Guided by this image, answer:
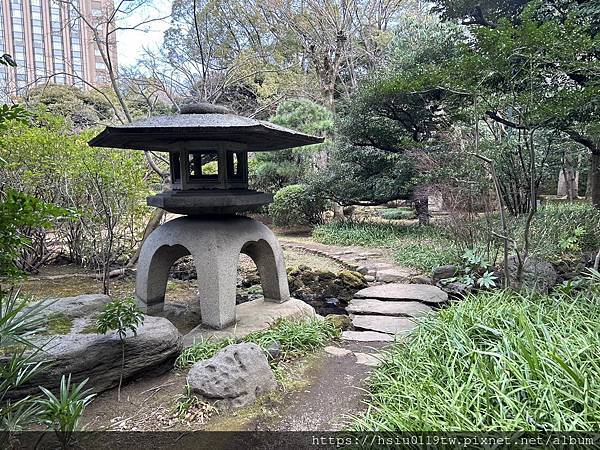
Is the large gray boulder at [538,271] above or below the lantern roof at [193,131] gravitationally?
below

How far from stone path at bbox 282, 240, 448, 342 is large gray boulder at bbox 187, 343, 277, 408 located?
1.20m

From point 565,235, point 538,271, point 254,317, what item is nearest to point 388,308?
point 254,317

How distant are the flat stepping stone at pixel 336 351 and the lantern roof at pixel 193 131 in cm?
184

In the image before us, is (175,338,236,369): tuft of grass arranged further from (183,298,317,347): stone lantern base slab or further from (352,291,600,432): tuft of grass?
(352,291,600,432): tuft of grass

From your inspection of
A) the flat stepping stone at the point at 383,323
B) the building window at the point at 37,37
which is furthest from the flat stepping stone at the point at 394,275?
the building window at the point at 37,37

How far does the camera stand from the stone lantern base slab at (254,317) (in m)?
3.15

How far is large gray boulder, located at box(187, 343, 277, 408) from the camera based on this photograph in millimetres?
2186

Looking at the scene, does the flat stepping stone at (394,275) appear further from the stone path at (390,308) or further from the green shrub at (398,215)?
the green shrub at (398,215)

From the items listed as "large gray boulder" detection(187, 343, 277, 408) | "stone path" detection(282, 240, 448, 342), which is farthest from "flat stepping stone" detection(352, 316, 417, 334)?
"large gray boulder" detection(187, 343, 277, 408)

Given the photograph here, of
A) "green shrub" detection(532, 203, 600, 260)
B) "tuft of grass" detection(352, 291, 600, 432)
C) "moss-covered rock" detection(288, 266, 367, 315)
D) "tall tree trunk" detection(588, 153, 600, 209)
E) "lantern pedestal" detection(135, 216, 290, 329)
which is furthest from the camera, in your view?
"tall tree trunk" detection(588, 153, 600, 209)

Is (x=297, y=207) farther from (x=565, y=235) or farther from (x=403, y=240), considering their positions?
(x=565, y=235)

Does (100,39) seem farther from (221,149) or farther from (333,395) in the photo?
(333,395)

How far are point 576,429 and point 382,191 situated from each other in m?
6.73

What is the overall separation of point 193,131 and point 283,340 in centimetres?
180
